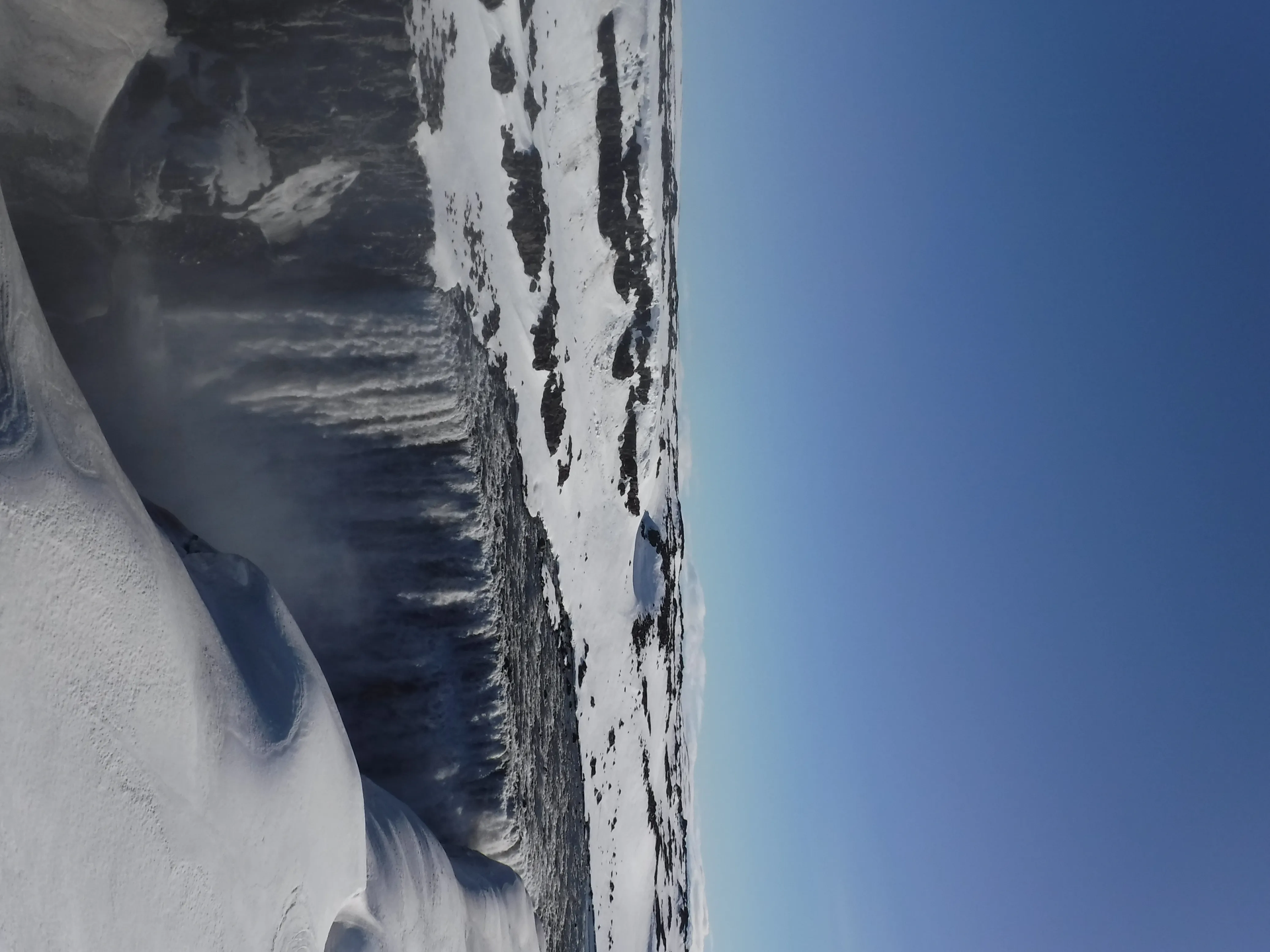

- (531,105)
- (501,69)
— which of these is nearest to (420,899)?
(501,69)

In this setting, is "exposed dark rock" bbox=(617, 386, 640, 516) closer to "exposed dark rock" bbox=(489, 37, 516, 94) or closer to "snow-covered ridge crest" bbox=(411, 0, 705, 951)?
"snow-covered ridge crest" bbox=(411, 0, 705, 951)

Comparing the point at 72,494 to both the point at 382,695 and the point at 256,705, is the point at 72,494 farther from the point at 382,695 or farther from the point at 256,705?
the point at 382,695

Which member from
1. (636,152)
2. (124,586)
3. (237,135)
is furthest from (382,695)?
(636,152)

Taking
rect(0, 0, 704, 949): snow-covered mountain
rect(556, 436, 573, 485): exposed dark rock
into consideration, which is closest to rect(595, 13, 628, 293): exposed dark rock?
rect(0, 0, 704, 949): snow-covered mountain

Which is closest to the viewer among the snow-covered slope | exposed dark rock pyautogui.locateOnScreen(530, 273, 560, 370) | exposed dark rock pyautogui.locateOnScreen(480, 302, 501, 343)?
the snow-covered slope

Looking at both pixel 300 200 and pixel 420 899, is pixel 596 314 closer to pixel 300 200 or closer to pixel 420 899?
pixel 300 200

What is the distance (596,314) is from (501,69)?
3.60 metres

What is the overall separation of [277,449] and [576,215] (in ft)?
18.0

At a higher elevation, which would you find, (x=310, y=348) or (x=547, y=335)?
(x=310, y=348)

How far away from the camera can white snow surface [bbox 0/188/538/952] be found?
A: 7.74ft

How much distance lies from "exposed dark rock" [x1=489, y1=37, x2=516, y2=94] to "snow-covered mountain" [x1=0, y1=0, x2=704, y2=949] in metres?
0.05

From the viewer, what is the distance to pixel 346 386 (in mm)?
5508

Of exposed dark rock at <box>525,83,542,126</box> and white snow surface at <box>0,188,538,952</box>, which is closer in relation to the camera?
white snow surface at <box>0,188,538,952</box>

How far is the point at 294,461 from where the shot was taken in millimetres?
5449
